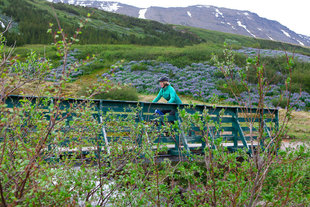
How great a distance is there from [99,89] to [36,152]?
2.45 ft

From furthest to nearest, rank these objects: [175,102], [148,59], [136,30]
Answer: [136,30] → [148,59] → [175,102]

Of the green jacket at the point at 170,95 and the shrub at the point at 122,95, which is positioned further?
the shrub at the point at 122,95

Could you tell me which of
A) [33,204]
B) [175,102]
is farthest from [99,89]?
[175,102]

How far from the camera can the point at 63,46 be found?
2213mm

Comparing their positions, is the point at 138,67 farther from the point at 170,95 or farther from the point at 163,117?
the point at 163,117

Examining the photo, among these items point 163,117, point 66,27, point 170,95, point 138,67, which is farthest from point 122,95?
point 66,27

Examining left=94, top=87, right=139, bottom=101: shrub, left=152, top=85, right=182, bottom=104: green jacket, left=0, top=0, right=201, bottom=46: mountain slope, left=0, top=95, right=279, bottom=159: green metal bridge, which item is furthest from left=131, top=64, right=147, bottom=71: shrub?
left=152, top=85, right=182, bottom=104: green jacket

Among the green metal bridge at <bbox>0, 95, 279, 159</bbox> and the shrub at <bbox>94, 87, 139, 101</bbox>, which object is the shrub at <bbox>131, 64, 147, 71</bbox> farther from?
the green metal bridge at <bbox>0, 95, 279, 159</bbox>

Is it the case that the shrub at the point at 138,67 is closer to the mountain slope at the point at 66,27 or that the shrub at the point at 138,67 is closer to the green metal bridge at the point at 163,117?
the mountain slope at the point at 66,27

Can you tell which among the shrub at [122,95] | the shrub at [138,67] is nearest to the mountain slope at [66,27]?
the shrub at [138,67]

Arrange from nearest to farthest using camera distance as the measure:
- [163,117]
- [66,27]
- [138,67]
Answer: [163,117], [138,67], [66,27]

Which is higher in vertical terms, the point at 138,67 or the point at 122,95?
the point at 138,67

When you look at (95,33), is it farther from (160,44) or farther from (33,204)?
(33,204)

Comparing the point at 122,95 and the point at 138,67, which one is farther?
the point at 138,67
